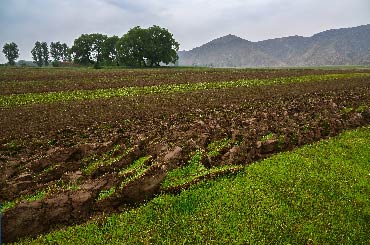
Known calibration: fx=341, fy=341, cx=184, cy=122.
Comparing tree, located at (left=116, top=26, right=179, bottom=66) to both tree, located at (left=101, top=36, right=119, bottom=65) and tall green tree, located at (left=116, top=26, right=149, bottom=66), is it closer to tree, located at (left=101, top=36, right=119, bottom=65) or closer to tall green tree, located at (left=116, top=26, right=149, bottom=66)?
tall green tree, located at (left=116, top=26, right=149, bottom=66)

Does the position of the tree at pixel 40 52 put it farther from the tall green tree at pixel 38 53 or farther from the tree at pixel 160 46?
the tree at pixel 160 46

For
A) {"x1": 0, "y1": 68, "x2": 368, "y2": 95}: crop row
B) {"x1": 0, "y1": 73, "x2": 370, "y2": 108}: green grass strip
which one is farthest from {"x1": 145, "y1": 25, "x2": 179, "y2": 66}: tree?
{"x1": 0, "y1": 73, "x2": 370, "y2": 108}: green grass strip

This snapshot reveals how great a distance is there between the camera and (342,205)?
1243 centimetres

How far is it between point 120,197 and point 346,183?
Answer: 349 inches

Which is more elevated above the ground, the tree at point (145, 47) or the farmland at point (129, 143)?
the tree at point (145, 47)

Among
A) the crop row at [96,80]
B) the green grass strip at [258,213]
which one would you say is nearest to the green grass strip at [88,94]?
the crop row at [96,80]

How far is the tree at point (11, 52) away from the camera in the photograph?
164625mm

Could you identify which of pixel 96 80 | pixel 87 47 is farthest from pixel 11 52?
pixel 96 80

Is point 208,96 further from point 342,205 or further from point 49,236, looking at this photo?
point 49,236

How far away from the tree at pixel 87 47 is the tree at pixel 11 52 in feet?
202

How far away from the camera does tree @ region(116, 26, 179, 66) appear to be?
339ft

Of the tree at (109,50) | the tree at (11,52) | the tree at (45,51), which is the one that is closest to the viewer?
the tree at (109,50)

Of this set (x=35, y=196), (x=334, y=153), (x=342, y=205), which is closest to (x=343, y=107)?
(x=334, y=153)

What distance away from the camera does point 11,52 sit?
16638cm
